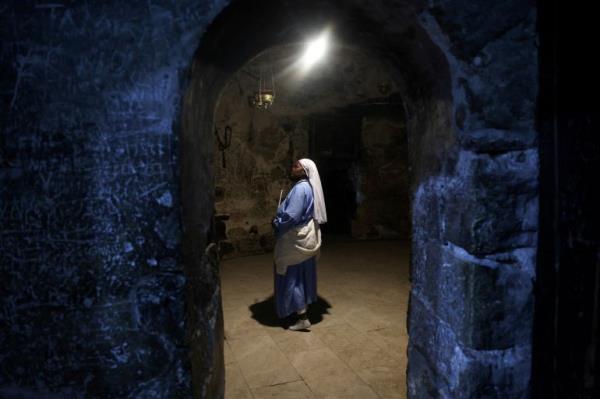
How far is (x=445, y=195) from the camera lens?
1568 millimetres

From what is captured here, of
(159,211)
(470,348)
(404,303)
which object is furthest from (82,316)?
(404,303)

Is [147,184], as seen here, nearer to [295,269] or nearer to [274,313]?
[295,269]

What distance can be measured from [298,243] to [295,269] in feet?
0.93

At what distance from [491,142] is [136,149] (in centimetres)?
132

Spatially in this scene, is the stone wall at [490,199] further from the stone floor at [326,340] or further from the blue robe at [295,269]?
the blue robe at [295,269]

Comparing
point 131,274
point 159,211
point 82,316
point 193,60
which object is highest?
point 193,60

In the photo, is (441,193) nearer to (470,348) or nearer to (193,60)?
(470,348)

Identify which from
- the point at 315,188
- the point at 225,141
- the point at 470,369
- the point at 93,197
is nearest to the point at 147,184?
the point at 93,197

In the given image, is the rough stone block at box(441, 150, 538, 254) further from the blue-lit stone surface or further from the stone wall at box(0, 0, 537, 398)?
the blue-lit stone surface

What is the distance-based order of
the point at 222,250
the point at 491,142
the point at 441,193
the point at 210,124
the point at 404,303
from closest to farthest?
the point at 491,142 → the point at 441,193 → the point at 210,124 → the point at 404,303 → the point at 222,250

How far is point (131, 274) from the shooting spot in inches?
55.6

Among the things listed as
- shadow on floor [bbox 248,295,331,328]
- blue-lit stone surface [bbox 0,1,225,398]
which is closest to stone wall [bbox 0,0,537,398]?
blue-lit stone surface [bbox 0,1,225,398]

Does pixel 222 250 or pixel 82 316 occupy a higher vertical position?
pixel 82 316

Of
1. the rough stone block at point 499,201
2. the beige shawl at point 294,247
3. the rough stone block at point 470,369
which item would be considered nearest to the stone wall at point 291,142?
the beige shawl at point 294,247
